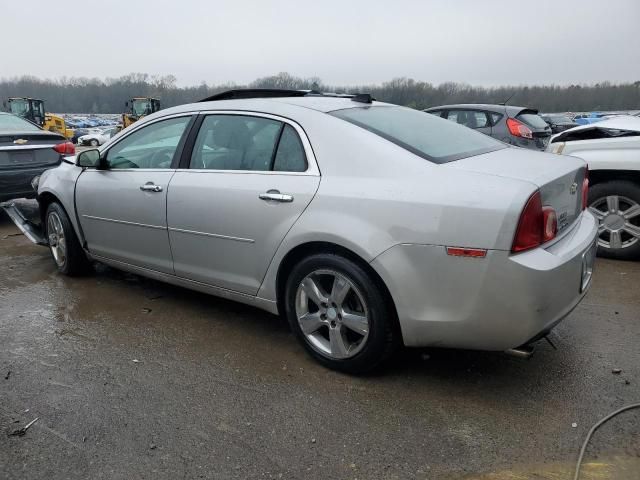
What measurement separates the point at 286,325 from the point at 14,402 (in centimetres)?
166

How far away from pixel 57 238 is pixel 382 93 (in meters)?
9.03

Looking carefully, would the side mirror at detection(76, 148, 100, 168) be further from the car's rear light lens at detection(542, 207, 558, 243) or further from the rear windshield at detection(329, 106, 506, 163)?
the car's rear light lens at detection(542, 207, 558, 243)

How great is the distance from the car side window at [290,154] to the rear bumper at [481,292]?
783mm

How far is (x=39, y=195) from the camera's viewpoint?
15.9 ft

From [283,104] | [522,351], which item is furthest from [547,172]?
[283,104]

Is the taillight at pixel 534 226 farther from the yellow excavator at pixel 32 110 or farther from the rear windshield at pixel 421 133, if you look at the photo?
the yellow excavator at pixel 32 110

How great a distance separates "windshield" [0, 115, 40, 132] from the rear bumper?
648cm

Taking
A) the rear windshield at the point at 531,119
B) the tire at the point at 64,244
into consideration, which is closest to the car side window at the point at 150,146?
the tire at the point at 64,244

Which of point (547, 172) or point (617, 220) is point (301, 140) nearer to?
point (547, 172)

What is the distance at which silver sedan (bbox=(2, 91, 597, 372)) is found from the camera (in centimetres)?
240

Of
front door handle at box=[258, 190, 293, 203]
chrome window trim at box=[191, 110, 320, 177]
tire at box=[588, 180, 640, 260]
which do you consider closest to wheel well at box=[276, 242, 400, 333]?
front door handle at box=[258, 190, 293, 203]

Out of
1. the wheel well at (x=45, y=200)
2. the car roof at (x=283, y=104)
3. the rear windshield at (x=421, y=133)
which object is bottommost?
the wheel well at (x=45, y=200)

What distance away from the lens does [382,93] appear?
40.2 feet

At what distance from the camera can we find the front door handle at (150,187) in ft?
11.9
